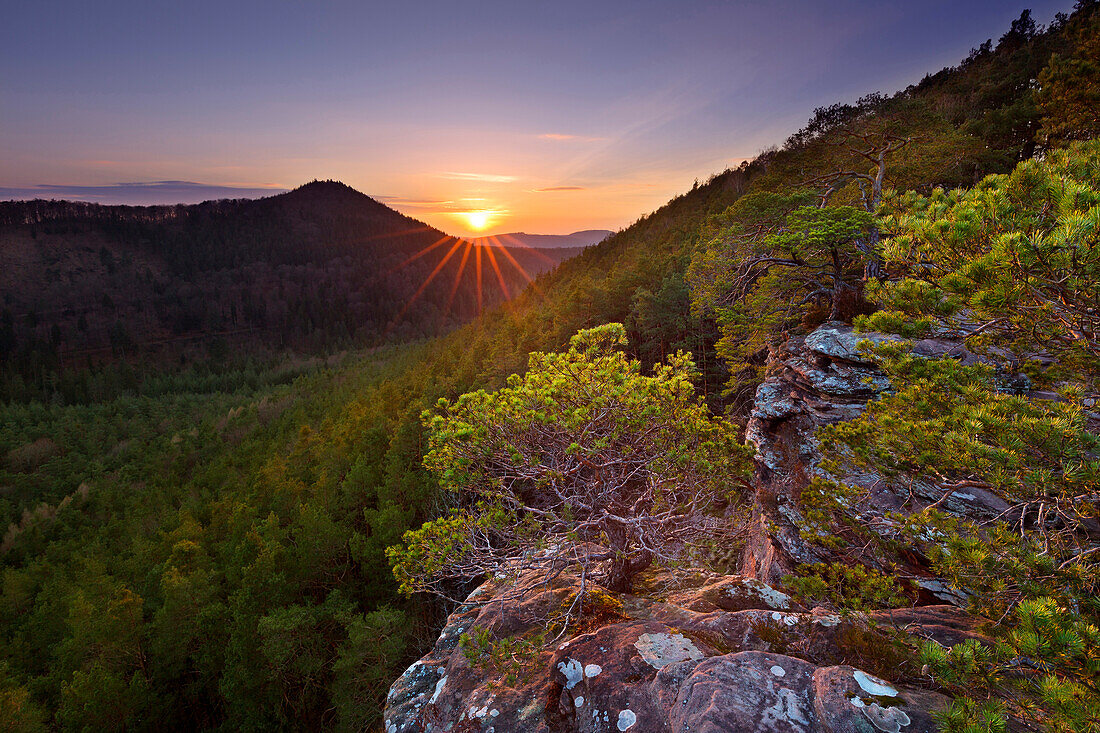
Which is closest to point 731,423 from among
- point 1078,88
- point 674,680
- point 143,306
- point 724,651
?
point 724,651

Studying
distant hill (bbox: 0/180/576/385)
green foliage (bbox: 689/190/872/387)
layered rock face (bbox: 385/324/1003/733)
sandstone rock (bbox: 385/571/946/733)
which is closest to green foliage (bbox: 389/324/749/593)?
layered rock face (bbox: 385/324/1003/733)

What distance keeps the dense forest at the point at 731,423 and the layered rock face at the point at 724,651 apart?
90cm

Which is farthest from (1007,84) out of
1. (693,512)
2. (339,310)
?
(339,310)

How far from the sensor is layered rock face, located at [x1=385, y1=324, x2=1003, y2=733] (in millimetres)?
4867

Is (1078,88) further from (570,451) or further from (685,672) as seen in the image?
(685,672)

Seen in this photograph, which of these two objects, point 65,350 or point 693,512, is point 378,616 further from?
point 65,350

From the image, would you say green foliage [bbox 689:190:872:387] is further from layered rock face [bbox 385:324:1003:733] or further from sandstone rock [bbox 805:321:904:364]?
layered rock face [bbox 385:324:1003:733]

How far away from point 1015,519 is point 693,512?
16.5ft

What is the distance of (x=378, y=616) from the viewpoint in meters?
16.3

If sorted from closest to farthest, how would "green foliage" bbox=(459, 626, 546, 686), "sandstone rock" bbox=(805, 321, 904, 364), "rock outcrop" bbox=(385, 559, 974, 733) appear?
"rock outcrop" bbox=(385, 559, 974, 733) < "green foliage" bbox=(459, 626, 546, 686) < "sandstone rock" bbox=(805, 321, 904, 364)

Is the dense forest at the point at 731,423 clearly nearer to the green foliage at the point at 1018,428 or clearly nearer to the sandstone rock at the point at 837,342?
the green foliage at the point at 1018,428

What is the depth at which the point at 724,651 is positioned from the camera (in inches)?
251

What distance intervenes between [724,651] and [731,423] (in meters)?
4.52

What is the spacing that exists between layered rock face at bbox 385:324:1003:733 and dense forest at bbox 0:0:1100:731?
0.90 metres
